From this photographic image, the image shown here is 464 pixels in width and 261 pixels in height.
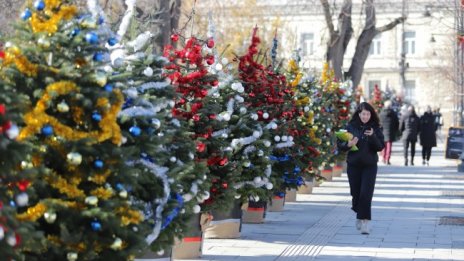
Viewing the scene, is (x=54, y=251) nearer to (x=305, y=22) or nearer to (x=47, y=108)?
(x=47, y=108)

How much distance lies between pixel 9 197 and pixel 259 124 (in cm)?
653

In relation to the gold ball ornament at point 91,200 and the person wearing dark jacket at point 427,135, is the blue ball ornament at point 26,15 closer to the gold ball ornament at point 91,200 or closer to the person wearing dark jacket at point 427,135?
the gold ball ornament at point 91,200

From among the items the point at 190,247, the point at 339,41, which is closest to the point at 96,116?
the point at 190,247

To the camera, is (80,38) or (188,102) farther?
(188,102)

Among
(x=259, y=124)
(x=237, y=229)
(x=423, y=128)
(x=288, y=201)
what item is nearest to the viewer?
(x=259, y=124)

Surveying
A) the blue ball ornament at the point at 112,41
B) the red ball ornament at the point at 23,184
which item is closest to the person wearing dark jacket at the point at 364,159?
the blue ball ornament at the point at 112,41

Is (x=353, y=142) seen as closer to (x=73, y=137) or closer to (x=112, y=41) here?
(x=112, y=41)

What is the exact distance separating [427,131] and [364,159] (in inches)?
738

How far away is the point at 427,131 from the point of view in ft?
105

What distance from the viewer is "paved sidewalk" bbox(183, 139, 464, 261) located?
1217 centimetres

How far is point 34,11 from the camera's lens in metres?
7.41

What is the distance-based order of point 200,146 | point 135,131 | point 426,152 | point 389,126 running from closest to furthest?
1. point 135,131
2. point 200,146
3. point 389,126
4. point 426,152

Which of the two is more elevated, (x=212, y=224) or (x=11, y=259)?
(x=11, y=259)

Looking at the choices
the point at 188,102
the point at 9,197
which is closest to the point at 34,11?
the point at 9,197
